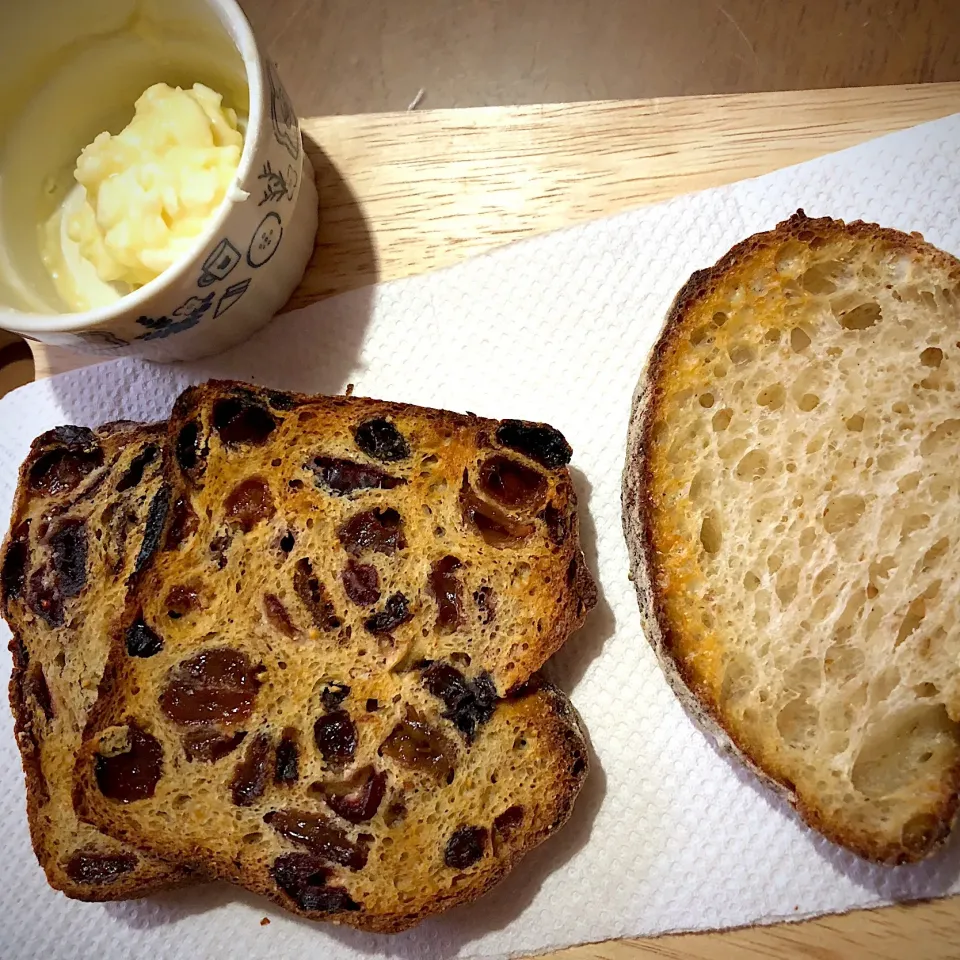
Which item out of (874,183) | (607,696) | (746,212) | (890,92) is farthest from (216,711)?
(890,92)

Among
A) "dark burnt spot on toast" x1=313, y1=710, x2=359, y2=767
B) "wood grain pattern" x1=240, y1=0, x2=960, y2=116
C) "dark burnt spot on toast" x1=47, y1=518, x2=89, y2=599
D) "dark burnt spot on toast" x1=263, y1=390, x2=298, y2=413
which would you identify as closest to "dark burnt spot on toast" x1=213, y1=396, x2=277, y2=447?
"dark burnt spot on toast" x1=263, y1=390, x2=298, y2=413

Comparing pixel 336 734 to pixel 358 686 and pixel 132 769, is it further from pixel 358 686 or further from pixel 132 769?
pixel 132 769

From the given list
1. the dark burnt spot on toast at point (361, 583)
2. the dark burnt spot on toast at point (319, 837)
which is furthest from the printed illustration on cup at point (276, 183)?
the dark burnt spot on toast at point (319, 837)

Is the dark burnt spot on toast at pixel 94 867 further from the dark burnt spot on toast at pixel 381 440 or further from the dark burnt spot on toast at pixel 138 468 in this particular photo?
the dark burnt spot on toast at pixel 381 440

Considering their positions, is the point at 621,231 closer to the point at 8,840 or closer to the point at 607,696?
the point at 607,696

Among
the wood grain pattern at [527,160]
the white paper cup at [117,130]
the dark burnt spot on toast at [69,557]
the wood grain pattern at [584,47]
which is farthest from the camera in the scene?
the wood grain pattern at [584,47]

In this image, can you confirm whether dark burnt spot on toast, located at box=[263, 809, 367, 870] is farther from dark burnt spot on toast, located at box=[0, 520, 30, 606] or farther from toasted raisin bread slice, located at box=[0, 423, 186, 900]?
dark burnt spot on toast, located at box=[0, 520, 30, 606]
